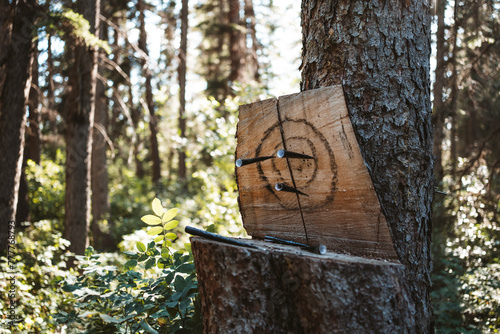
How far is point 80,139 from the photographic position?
5.63 m

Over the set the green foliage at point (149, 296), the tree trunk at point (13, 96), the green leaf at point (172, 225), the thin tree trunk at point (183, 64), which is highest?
the thin tree trunk at point (183, 64)

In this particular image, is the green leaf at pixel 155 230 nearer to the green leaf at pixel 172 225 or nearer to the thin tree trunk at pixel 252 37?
the green leaf at pixel 172 225

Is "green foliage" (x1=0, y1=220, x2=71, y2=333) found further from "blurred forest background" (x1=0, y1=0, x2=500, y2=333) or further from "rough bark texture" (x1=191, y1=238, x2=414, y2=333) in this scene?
"rough bark texture" (x1=191, y1=238, x2=414, y2=333)

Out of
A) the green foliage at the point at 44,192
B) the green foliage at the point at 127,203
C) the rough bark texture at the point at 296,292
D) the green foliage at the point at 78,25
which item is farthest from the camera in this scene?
the green foliage at the point at 44,192

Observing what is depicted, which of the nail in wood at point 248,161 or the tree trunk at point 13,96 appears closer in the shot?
the nail in wood at point 248,161

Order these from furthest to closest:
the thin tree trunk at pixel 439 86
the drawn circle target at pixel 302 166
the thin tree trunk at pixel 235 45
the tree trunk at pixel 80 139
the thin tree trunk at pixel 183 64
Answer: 1. the thin tree trunk at pixel 235 45
2. the thin tree trunk at pixel 183 64
3. the thin tree trunk at pixel 439 86
4. the tree trunk at pixel 80 139
5. the drawn circle target at pixel 302 166

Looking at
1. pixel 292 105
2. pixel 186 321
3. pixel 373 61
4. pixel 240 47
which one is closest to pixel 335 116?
pixel 292 105

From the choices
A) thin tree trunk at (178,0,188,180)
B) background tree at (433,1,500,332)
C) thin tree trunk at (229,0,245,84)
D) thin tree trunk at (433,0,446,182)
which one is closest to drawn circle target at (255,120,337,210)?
background tree at (433,1,500,332)

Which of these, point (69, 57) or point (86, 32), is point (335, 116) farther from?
point (69, 57)

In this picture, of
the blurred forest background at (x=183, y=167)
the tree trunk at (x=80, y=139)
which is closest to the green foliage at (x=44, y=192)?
the blurred forest background at (x=183, y=167)

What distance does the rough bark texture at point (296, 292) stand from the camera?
1.65 metres

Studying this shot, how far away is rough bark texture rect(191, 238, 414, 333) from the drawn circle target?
0.36 metres

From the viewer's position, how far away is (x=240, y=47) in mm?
13273

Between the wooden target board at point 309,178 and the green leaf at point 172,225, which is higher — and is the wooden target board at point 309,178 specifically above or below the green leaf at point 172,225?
above
